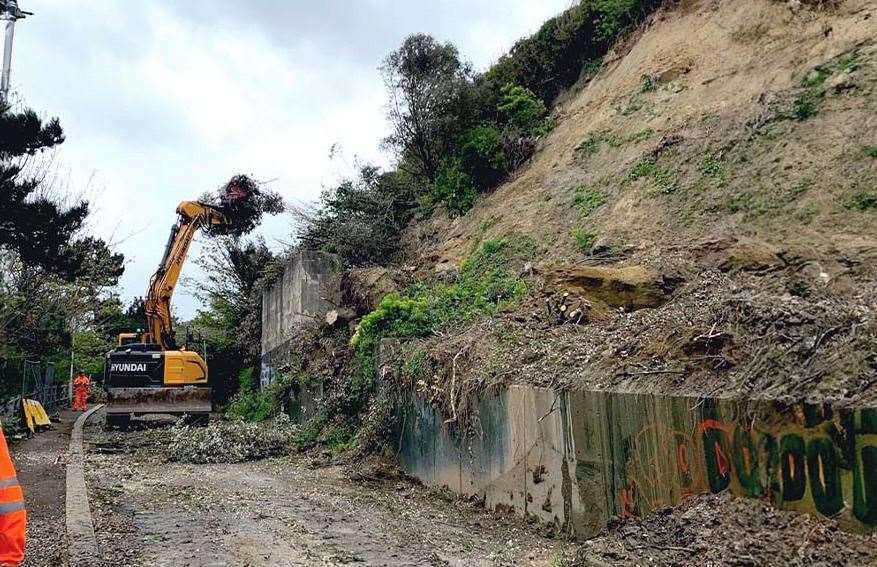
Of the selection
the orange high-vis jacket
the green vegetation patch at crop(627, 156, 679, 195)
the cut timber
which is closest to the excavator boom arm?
the green vegetation patch at crop(627, 156, 679, 195)

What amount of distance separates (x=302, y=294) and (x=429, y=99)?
6005 mm

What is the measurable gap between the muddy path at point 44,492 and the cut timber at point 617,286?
6673 mm

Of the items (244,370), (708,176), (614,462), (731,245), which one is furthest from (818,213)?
(244,370)

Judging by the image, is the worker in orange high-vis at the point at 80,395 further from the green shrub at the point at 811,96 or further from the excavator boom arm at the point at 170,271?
the green shrub at the point at 811,96

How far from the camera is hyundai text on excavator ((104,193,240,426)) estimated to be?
18.0 meters

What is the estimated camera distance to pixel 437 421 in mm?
10703

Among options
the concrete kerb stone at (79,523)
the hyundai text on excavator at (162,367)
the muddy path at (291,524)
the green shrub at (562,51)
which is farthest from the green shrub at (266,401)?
the green shrub at (562,51)

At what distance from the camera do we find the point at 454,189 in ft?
63.8

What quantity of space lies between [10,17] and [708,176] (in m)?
13.4

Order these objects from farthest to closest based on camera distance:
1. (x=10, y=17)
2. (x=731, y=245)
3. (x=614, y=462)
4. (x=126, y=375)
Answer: (x=126, y=375) < (x=10, y=17) < (x=731, y=245) < (x=614, y=462)

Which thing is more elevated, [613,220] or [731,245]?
[613,220]

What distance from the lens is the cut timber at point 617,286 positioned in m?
10.3

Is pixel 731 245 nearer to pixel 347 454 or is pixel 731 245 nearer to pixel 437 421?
pixel 437 421

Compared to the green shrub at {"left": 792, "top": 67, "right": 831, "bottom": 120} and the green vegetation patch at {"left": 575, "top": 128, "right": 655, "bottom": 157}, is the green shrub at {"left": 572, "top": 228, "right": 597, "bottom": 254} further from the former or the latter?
the green shrub at {"left": 792, "top": 67, "right": 831, "bottom": 120}
